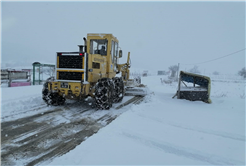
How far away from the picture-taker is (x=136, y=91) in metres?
10.1

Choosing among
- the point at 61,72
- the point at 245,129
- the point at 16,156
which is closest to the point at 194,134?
the point at 245,129

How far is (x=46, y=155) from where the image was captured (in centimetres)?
293

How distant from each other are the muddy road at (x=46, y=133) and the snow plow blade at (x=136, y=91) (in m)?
4.30

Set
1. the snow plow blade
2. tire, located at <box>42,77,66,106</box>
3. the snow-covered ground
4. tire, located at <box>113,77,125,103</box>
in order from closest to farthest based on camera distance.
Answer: the snow-covered ground → tire, located at <box>42,77,66,106</box> → tire, located at <box>113,77,125,103</box> → the snow plow blade

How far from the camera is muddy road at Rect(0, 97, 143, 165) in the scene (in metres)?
2.94

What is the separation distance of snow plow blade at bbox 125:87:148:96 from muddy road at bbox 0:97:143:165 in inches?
169

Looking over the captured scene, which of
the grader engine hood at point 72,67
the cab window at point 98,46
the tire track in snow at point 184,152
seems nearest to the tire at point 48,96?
the grader engine hood at point 72,67

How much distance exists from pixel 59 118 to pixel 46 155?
7.15ft

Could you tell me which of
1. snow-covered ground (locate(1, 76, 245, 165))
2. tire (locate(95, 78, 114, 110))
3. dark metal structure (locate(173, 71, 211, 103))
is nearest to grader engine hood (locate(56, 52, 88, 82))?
tire (locate(95, 78, 114, 110))

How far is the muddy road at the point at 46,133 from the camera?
294 cm

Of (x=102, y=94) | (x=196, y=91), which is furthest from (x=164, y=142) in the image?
(x=196, y=91)

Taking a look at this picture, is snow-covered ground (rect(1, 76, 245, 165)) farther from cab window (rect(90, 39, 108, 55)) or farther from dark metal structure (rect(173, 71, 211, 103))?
cab window (rect(90, 39, 108, 55))

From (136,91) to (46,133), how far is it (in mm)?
6814

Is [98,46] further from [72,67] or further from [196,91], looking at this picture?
[196,91]
